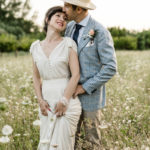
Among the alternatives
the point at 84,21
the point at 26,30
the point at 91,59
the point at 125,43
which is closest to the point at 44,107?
the point at 91,59

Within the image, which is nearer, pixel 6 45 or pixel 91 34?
pixel 91 34

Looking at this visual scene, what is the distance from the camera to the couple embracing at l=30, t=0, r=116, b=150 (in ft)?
9.21

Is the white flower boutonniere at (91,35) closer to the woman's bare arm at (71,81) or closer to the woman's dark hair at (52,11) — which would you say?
the woman's bare arm at (71,81)

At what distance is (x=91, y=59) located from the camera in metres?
2.87

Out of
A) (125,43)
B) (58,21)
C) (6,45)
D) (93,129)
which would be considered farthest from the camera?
(125,43)

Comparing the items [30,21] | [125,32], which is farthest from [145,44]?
[30,21]

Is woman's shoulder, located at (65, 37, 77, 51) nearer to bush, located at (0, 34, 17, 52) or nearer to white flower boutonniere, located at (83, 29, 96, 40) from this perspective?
white flower boutonniere, located at (83, 29, 96, 40)

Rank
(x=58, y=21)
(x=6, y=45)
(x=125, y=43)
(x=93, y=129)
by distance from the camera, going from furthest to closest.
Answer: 1. (x=125, y=43)
2. (x=6, y=45)
3. (x=93, y=129)
4. (x=58, y=21)

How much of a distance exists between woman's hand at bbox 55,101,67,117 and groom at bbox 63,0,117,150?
0.22 metres

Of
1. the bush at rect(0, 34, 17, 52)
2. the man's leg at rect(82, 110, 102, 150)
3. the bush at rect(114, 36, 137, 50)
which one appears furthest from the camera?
the bush at rect(114, 36, 137, 50)

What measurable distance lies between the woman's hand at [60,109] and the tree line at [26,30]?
3321 cm

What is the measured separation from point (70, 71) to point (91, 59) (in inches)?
11.6

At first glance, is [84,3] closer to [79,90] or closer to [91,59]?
[91,59]

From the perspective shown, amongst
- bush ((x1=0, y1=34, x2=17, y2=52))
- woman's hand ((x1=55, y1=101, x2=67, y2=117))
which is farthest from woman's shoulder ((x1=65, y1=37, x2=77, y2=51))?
bush ((x1=0, y1=34, x2=17, y2=52))
